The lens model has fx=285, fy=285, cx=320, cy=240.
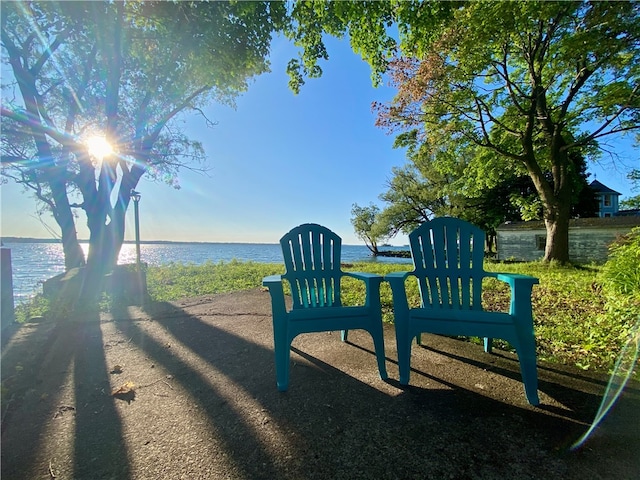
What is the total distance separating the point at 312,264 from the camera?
2.41m

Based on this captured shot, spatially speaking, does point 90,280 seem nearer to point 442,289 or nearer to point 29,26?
point 29,26

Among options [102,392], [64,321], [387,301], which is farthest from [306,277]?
[64,321]

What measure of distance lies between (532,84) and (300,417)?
1091cm

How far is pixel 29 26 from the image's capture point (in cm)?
560

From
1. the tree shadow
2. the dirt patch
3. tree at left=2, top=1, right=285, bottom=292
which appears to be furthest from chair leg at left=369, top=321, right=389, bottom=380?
tree at left=2, top=1, right=285, bottom=292

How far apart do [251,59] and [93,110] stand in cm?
616

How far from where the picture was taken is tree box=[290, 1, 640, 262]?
3.84 m

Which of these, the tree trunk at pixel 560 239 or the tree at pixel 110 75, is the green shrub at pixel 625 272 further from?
the tree trunk at pixel 560 239

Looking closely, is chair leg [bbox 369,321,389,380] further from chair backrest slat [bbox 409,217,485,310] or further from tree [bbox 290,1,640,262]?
tree [bbox 290,1,640,262]

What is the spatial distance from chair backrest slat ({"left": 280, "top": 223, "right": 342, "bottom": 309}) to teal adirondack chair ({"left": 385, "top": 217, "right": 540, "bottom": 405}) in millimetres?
619

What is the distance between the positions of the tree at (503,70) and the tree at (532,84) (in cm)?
3

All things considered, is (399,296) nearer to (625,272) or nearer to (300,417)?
(300,417)

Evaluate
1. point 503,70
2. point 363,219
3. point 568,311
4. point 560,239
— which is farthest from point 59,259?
point 560,239

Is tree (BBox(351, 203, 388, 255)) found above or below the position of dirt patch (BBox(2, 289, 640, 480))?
above
